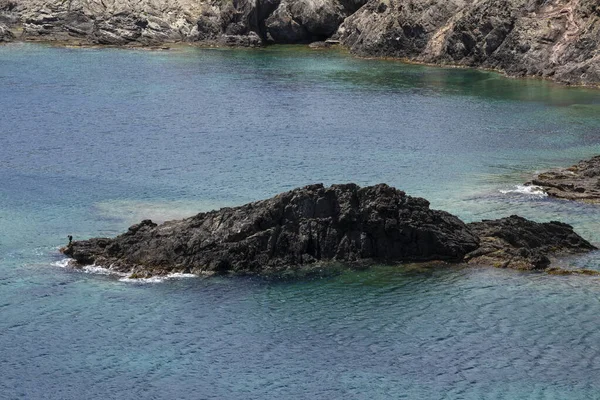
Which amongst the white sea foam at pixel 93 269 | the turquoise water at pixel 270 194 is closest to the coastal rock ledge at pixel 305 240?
the white sea foam at pixel 93 269

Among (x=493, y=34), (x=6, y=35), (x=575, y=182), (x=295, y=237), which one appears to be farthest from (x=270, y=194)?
(x=6, y=35)

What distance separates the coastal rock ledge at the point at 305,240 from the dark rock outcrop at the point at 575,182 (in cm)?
1250

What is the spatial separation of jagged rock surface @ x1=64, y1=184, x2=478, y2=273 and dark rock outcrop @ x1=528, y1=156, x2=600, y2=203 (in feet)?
47.2

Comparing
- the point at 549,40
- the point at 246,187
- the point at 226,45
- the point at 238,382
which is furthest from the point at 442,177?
the point at 226,45

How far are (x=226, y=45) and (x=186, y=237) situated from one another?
342ft

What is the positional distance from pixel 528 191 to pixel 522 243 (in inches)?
535

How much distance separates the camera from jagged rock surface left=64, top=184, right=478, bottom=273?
49094 mm

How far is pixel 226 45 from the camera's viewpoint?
151 metres

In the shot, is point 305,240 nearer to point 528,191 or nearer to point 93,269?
point 93,269

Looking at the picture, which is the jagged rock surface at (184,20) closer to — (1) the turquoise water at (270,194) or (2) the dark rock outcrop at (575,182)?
(1) the turquoise water at (270,194)

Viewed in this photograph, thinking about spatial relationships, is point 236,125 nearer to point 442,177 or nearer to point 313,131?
point 313,131

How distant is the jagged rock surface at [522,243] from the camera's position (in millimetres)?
50031

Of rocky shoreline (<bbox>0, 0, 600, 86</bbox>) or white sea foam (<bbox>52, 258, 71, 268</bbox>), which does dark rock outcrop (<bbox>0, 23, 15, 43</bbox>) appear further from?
white sea foam (<bbox>52, 258, 71, 268</bbox>)

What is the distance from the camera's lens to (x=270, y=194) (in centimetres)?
6419
